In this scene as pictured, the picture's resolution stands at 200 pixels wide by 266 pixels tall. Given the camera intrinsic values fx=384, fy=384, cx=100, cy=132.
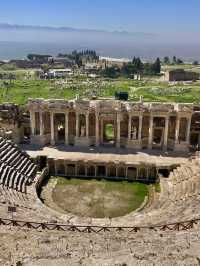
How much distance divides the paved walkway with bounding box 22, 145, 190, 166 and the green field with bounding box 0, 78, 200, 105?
3695 centimetres

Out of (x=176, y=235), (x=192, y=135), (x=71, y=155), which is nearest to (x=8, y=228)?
(x=176, y=235)

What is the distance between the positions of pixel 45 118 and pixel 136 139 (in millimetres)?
11027

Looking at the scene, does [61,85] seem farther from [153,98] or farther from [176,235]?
[176,235]

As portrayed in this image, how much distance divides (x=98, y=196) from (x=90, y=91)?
5757cm

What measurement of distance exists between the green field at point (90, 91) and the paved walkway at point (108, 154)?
3695cm

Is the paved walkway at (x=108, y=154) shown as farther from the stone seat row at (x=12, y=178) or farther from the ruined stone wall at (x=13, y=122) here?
the stone seat row at (x=12, y=178)

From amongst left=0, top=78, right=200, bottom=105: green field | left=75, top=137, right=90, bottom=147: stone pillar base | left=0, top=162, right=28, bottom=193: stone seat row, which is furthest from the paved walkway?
left=0, top=78, right=200, bottom=105: green field

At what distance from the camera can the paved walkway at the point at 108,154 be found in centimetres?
4081

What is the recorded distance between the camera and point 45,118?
A: 4553 cm

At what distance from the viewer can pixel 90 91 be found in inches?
3578

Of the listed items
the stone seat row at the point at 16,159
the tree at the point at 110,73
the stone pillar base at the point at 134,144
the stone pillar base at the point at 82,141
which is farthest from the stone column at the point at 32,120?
the tree at the point at 110,73

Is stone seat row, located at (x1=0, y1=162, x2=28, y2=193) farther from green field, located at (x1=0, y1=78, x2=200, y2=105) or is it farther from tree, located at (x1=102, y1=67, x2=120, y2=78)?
tree, located at (x1=102, y1=67, x2=120, y2=78)

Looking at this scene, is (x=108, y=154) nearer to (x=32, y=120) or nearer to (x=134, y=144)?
(x=134, y=144)

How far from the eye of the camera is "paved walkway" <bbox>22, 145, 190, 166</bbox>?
40812mm
